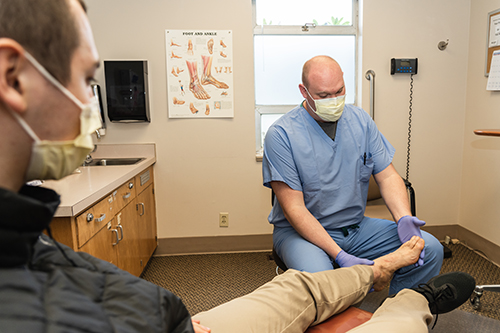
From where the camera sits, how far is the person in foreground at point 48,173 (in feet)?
1.56

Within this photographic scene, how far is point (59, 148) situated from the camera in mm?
545

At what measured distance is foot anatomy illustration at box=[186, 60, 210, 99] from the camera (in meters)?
2.91

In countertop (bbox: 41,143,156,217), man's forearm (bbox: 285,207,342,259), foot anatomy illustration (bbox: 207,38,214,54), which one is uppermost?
foot anatomy illustration (bbox: 207,38,214,54)

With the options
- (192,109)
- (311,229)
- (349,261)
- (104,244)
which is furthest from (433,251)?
(192,109)

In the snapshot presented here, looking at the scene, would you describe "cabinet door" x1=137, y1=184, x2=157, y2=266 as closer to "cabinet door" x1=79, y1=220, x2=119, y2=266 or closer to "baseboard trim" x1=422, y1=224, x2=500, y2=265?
"cabinet door" x1=79, y1=220, x2=119, y2=266

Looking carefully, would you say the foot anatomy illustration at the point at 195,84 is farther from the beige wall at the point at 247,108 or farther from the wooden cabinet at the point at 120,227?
the wooden cabinet at the point at 120,227

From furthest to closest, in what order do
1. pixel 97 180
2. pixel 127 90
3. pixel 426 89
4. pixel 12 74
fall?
pixel 426 89 → pixel 127 90 → pixel 97 180 → pixel 12 74

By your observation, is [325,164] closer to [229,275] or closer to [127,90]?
[229,275]

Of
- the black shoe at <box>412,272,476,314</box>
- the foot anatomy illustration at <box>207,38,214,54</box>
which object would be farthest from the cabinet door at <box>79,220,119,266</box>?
the foot anatomy illustration at <box>207,38,214,54</box>

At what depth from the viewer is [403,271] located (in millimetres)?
1608

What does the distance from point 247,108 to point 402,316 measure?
2.17 metres

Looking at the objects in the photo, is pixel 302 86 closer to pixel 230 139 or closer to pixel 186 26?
pixel 230 139

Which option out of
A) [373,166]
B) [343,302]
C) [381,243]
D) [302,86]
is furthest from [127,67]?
[343,302]

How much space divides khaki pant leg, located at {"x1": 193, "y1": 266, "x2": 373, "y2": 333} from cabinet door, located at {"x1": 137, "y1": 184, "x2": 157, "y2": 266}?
63.3 inches
